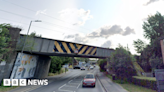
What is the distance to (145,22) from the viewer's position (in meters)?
30.2

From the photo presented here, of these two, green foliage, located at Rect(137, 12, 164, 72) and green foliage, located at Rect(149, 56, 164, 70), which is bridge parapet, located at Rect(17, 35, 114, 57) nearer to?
green foliage, located at Rect(149, 56, 164, 70)

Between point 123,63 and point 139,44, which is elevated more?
point 139,44

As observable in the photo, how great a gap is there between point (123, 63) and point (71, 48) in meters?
11.0

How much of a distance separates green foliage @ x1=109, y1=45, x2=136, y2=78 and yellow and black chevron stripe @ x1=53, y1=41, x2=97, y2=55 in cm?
682

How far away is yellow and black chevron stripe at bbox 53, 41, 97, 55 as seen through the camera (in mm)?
Result: 19391

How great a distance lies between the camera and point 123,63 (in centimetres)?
1678

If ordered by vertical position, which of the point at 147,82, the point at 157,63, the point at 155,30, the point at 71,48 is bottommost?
the point at 147,82

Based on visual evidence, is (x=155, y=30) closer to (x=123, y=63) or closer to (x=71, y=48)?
(x=123, y=63)

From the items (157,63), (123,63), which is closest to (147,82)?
(123,63)

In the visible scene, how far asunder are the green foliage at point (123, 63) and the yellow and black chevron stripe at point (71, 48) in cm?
682

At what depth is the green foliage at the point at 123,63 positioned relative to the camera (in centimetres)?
1686

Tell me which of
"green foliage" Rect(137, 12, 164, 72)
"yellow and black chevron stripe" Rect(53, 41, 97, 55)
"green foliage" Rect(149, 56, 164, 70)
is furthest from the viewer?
"green foliage" Rect(137, 12, 164, 72)

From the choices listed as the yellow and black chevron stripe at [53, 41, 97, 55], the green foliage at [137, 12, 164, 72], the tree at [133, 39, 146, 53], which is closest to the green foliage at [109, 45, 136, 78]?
the yellow and black chevron stripe at [53, 41, 97, 55]

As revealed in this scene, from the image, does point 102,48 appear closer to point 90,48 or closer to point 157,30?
point 90,48
